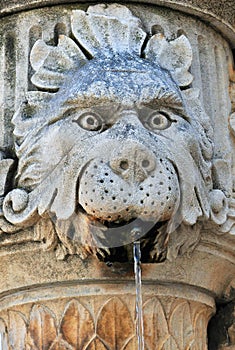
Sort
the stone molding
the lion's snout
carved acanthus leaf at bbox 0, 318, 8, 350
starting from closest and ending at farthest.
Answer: the lion's snout, carved acanthus leaf at bbox 0, 318, 8, 350, the stone molding

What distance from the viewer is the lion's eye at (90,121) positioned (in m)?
3.53

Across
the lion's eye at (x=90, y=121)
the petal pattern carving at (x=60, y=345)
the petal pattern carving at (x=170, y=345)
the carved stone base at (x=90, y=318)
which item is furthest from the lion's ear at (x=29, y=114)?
the petal pattern carving at (x=170, y=345)

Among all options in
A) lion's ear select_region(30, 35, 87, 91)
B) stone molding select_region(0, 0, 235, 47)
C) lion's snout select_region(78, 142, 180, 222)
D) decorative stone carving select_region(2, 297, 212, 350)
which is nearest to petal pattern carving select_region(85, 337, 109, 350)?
decorative stone carving select_region(2, 297, 212, 350)

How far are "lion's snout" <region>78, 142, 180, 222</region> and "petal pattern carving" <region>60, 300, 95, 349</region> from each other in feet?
0.97

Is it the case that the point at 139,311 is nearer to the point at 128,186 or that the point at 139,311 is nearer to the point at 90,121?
Answer: the point at 128,186

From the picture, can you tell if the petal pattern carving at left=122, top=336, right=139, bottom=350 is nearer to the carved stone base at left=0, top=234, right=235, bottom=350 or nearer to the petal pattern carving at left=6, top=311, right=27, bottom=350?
the carved stone base at left=0, top=234, right=235, bottom=350

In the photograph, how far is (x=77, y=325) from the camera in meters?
3.57

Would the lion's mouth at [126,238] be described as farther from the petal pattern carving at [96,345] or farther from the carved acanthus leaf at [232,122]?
the carved acanthus leaf at [232,122]

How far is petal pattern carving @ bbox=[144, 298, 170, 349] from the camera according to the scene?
3.60m

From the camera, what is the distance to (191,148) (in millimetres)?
3574

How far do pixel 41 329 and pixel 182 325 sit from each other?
0.38 meters

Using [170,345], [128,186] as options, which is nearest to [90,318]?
[170,345]

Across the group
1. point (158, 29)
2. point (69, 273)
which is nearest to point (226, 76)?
point (158, 29)

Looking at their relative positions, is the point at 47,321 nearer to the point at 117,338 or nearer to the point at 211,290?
the point at 117,338
